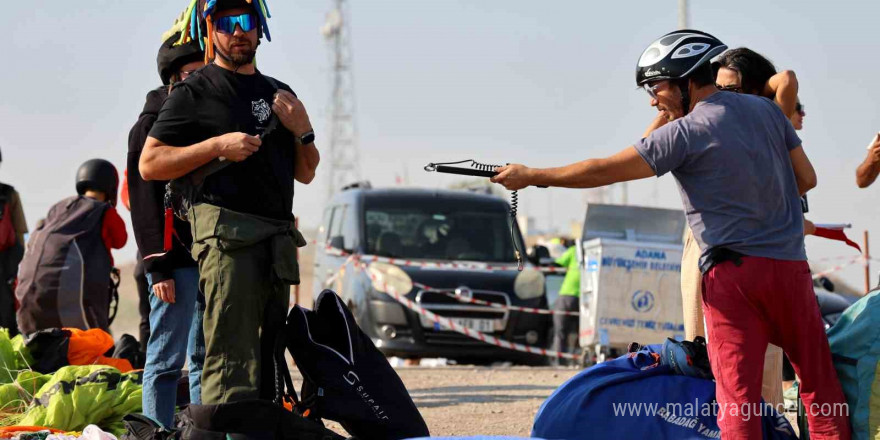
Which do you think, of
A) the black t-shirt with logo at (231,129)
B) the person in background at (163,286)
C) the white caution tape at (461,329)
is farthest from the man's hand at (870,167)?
the white caution tape at (461,329)

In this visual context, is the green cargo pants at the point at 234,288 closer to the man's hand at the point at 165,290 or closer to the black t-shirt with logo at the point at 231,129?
the black t-shirt with logo at the point at 231,129

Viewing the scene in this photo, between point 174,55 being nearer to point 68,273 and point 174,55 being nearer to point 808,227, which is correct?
point 68,273

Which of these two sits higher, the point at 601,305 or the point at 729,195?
the point at 729,195

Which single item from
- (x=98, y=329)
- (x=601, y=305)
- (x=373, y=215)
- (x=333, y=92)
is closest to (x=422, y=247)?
(x=373, y=215)

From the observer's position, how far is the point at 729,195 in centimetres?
461

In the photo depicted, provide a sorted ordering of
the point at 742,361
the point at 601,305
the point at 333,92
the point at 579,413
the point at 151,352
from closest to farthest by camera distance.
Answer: the point at 742,361
the point at 579,413
the point at 151,352
the point at 601,305
the point at 333,92

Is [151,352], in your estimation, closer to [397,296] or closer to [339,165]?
[397,296]

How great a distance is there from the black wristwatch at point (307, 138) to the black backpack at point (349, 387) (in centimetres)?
69

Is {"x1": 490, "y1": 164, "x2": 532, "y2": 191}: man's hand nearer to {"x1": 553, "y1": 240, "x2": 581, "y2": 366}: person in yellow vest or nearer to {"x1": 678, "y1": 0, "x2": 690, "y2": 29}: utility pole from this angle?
{"x1": 553, "y1": 240, "x2": 581, "y2": 366}: person in yellow vest

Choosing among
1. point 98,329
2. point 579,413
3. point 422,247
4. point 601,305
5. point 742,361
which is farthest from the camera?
point 422,247

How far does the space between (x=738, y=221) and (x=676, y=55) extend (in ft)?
2.25

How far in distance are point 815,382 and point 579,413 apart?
947mm

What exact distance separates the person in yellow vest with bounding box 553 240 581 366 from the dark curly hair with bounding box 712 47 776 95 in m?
7.71

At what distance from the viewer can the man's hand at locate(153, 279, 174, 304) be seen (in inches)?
→ 217
